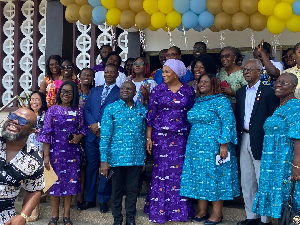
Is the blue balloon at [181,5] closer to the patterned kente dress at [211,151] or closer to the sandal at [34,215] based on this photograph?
the patterned kente dress at [211,151]

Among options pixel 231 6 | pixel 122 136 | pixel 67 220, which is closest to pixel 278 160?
pixel 122 136

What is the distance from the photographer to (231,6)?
567 cm

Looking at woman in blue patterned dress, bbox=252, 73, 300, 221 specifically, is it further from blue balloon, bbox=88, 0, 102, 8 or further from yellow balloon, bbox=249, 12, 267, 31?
blue balloon, bbox=88, 0, 102, 8

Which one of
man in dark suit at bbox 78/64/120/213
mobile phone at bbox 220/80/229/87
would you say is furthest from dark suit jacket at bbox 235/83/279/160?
man in dark suit at bbox 78/64/120/213

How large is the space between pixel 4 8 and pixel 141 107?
5.51m

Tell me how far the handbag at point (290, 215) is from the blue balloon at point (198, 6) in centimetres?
259

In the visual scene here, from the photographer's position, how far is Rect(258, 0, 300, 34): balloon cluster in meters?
5.38

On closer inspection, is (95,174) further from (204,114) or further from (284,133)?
(284,133)

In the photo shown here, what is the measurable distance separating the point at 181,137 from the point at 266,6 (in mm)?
1888

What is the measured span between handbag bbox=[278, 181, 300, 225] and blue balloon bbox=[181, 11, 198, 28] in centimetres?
258

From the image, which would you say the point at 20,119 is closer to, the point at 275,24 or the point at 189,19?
the point at 189,19

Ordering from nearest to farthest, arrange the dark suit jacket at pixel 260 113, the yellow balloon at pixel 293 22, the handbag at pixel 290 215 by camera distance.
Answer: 1. the handbag at pixel 290 215
2. the dark suit jacket at pixel 260 113
3. the yellow balloon at pixel 293 22

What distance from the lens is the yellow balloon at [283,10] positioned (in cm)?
539

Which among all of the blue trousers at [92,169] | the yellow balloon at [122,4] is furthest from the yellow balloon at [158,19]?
the blue trousers at [92,169]
